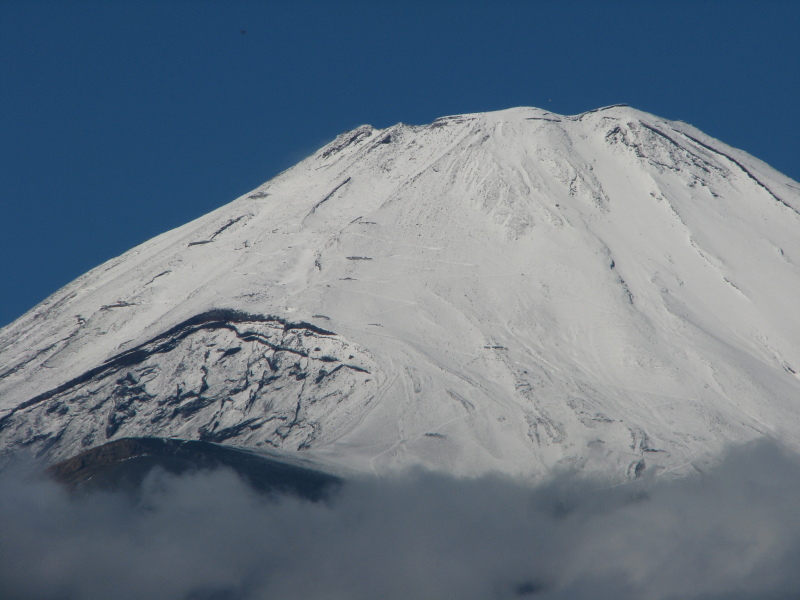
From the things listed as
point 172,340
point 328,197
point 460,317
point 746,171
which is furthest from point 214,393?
point 746,171

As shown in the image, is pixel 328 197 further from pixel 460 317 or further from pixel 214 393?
pixel 214 393

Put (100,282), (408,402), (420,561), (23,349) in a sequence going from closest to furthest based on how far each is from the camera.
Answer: (420,561)
(408,402)
(23,349)
(100,282)

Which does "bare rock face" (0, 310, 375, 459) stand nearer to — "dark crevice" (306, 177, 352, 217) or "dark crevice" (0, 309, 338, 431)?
"dark crevice" (0, 309, 338, 431)

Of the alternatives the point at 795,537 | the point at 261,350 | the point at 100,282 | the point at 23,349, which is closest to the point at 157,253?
the point at 100,282

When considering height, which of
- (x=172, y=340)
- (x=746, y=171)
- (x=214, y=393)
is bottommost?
(x=214, y=393)

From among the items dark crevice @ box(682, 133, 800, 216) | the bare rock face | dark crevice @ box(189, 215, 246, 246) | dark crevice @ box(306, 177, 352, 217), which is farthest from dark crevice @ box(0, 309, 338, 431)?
dark crevice @ box(682, 133, 800, 216)

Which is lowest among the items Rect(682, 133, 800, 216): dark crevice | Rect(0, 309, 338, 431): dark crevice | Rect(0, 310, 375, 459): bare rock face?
Rect(0, 310, 375, 459): bare rock face

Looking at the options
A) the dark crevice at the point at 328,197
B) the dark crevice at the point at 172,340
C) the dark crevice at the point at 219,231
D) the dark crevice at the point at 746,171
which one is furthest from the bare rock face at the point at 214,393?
the dark crevice at the point at 746,171

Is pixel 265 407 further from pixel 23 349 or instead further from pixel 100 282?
pixel 100 282

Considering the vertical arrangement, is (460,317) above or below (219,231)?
below
